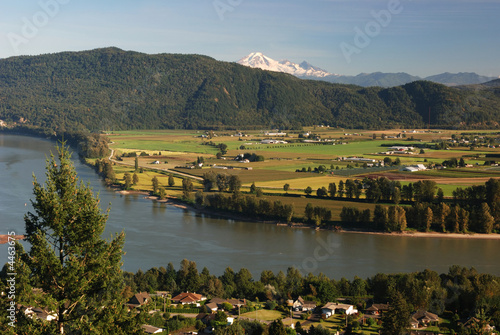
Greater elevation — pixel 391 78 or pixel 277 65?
pixel 277 65

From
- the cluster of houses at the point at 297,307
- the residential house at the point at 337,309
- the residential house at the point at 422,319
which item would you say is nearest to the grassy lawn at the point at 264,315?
the cluster of houses at the point at 297,307

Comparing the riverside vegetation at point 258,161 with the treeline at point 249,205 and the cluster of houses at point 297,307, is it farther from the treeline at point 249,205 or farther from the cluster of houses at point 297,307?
the cluster of houses at point 297,307

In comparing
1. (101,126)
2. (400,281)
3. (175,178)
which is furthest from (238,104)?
(400,281)

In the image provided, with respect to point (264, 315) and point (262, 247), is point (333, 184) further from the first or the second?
point (264, 315)

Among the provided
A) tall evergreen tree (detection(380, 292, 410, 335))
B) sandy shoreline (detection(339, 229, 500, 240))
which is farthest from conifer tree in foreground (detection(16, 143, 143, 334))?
sandy shoreline (detection(339, 229, 500, 240))

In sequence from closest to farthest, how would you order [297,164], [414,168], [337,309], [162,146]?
[337,309] → [414,168] → [297,164] → [162,146]

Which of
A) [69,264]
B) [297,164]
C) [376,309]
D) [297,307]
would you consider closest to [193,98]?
[297,164]
